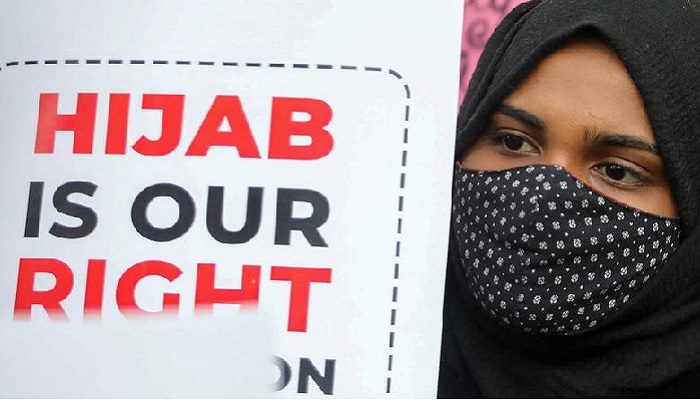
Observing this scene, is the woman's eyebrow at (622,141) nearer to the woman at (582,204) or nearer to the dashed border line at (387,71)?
Result: the woman at (582,204)

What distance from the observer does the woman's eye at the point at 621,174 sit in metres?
0.61

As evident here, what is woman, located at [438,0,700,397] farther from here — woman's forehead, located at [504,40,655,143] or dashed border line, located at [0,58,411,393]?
dashed border line, located at [0,58,411,393]

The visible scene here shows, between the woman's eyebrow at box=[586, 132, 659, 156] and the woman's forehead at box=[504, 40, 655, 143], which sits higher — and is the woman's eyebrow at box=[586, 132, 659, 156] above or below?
below

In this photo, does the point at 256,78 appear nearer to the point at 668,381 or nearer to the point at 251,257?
the point at 251,257

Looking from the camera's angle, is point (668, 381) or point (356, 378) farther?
point (668, 381)

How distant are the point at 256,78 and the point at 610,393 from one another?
1.09 ft

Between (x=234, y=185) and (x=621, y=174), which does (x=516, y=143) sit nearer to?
(x=621, y=174)

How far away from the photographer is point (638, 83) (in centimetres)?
59

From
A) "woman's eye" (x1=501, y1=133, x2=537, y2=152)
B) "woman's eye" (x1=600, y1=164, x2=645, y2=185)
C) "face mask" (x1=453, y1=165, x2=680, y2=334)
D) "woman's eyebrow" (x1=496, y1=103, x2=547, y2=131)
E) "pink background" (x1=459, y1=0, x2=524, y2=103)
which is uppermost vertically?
"pink background" (x1=459, y1=0, x2=524, y2=103)

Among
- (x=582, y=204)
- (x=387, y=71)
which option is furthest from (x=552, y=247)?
(x=387, y=71)

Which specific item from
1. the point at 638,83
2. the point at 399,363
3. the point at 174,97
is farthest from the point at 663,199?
the point at 174,97

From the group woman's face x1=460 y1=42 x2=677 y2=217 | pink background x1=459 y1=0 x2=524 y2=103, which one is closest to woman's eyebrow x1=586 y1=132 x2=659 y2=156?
woman's face x1=460 y1=42 x2=677 y2=217

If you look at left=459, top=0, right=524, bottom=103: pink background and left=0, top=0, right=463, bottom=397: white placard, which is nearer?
left=0, top=0, right=463, bottom=397: white placard

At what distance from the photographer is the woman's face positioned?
23.1 inches
